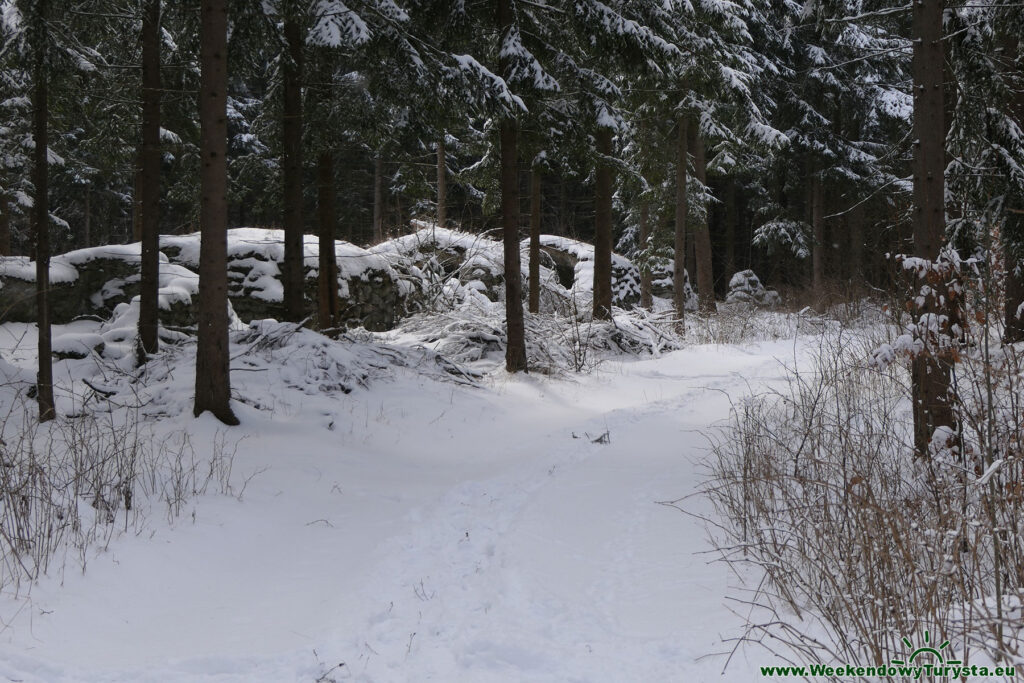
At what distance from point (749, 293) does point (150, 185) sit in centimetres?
2430

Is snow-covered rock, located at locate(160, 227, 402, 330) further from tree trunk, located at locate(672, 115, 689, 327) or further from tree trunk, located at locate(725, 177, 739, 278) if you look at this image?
tree trunk, located at locate(725, 177, 739, 278)

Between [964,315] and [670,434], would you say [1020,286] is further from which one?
[964,315]

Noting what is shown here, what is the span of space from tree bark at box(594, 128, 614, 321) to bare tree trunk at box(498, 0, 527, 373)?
4397mm

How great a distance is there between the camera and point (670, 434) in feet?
28.0

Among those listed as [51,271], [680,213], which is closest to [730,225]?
[680,213]

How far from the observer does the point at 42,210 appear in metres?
8.68

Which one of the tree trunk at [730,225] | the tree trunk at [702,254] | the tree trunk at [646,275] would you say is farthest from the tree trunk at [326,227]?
the tree trunk at [730,225]

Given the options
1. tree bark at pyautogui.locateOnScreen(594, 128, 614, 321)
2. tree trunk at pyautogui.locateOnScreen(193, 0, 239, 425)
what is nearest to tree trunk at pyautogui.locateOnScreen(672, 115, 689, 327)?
tree bark at pyautogui.locateOnScreen(594, 128, 614, 321)

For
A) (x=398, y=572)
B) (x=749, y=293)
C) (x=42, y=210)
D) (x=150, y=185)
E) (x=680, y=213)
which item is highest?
(x=680, y=213)

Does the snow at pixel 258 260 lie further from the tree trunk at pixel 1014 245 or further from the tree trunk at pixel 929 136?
the tree trunk at pixel 1014 245

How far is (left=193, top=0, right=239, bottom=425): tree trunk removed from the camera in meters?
7.41

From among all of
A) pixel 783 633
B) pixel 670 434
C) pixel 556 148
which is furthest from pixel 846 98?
pixel 783 633

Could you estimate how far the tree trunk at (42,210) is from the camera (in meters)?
8.62

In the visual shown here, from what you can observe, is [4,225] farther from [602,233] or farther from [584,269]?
[602,233]
